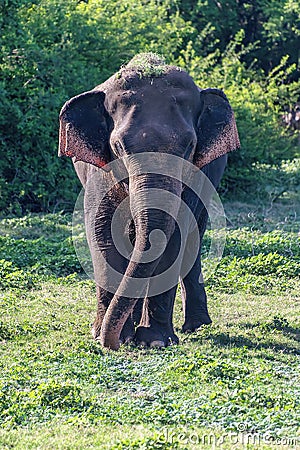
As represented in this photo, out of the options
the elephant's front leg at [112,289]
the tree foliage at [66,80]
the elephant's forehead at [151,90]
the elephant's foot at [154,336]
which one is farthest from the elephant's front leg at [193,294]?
the tree foliage at [66,80]

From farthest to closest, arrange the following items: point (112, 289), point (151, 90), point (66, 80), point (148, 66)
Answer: point (66, 80) → point (112, 289) → point (148, 66) → point (151, 90)

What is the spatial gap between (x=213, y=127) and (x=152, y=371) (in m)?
2.05

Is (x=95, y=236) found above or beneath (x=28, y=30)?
above

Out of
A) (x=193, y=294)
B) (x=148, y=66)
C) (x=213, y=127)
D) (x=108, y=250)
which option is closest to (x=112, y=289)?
(x=108, y=250)

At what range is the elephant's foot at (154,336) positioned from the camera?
23.0ft

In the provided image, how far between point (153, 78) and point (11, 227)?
645cm

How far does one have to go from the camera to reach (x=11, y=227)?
12938 millimetres

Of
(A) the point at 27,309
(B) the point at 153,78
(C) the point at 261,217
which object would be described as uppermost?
(B) the point at 153,78

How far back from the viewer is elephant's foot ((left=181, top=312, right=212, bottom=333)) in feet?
25.8

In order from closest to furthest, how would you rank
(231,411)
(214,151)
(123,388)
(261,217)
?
(231,411)
(123,388)
(214,151)
(261,217)

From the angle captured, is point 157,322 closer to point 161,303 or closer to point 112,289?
point 161,303

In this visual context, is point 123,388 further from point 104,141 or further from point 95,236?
point 104,141

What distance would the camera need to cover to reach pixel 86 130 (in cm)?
726

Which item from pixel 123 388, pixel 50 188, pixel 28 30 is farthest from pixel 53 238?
pixel 123 388
